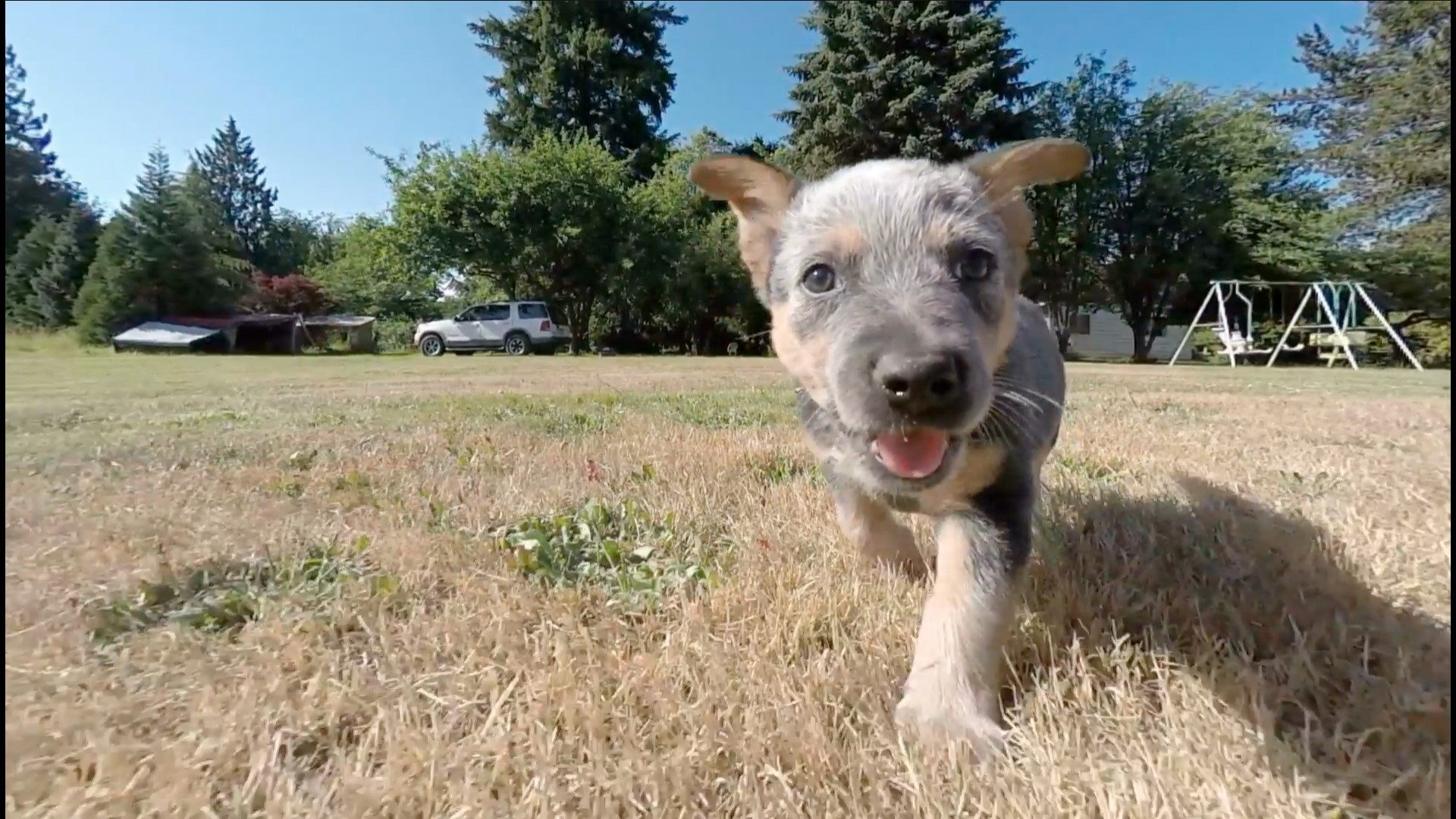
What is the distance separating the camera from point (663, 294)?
25922 millimetres

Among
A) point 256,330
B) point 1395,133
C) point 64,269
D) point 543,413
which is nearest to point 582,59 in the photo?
point 543,413

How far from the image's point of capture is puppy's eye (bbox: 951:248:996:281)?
6.92ft

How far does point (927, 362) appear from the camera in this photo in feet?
5.10

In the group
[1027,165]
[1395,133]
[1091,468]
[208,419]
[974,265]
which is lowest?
[1091,468]

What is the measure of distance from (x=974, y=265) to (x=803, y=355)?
62 cm

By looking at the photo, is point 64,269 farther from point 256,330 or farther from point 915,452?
point 256,330

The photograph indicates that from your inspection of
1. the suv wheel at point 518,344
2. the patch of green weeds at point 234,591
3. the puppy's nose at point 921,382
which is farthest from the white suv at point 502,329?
the puppy's nose at point 921,382

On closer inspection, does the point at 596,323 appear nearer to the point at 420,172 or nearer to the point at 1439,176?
the point at 420,172

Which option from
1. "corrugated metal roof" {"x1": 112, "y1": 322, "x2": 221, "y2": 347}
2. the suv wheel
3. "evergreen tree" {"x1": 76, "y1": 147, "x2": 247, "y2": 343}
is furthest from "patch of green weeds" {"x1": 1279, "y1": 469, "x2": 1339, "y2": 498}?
the suv wheel

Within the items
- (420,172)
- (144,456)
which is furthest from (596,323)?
(144,456)

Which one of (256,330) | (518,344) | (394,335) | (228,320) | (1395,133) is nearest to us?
→ (1395,133)

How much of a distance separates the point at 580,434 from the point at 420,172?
26.0 metres

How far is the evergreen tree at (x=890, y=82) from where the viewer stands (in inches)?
197

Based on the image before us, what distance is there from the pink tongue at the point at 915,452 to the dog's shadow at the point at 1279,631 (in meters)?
0.56
